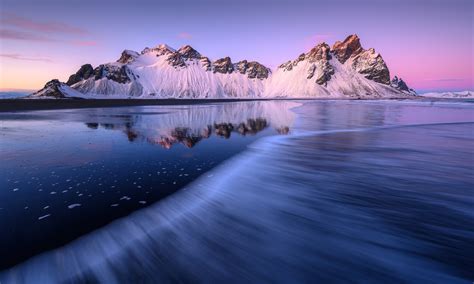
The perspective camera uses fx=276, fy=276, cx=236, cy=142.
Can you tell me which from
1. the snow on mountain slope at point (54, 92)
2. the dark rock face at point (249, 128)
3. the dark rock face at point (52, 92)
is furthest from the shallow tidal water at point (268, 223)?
the dark rock face at point (52, 92)

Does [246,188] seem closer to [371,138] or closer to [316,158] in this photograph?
[316,158]

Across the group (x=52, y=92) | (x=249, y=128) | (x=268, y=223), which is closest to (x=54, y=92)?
(x=52, y=92)

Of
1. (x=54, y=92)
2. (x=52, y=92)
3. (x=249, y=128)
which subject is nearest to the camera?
(x=249, y=128)

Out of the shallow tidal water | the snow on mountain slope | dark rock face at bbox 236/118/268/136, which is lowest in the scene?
the shallow tidal water

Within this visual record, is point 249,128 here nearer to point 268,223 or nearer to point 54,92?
point 268,223

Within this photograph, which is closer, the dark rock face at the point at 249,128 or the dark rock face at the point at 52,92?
the dark rock face at the point at 249,128

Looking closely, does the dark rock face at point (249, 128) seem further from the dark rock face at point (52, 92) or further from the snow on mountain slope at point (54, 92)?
the dark rock face at point (52, 92)

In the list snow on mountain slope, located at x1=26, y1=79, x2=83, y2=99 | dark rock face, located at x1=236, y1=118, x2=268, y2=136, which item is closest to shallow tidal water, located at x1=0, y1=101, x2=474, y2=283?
dark rock face, located at x1=236, y1=118, x2=268, y2=136

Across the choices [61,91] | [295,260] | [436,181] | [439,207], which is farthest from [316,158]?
[61,91]

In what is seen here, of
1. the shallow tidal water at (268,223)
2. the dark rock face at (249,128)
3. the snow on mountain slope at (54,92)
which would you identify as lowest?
the shallow tidal water at (268,223)

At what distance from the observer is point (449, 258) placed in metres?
3.88

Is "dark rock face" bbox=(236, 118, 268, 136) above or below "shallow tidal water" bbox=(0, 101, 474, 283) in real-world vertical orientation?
above

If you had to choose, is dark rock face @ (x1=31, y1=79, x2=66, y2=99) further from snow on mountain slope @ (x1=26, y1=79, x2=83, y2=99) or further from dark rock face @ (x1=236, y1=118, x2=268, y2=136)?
dark rock face @ (x1=236, y1=118, x2=268, y2=136)

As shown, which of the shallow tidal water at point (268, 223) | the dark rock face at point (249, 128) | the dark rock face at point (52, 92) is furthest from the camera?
the dark rock face at point (52, 92)
